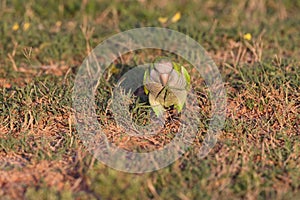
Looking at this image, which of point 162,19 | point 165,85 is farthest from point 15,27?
point 165,85

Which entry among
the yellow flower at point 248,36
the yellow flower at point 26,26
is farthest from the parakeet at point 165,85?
the yellow flower at point 26,26

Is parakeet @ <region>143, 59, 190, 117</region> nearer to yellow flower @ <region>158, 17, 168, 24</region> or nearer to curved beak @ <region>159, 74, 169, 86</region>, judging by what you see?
curved beak @ <region>159, 74, 169, 86</region>

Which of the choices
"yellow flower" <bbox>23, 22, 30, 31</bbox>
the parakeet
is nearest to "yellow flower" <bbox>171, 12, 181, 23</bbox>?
"yellow flower" <bbox>23, 22, 30, 31</bbox>

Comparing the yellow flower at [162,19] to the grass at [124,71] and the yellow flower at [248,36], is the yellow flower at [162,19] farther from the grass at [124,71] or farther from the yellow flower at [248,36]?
the yellow flower at [248,36]

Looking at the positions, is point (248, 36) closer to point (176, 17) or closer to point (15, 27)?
point (176, 17)

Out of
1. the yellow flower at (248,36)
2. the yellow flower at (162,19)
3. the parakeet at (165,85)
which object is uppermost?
the yellow flower at (162,19)

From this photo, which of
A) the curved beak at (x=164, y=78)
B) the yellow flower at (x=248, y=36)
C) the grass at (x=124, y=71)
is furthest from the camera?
the yellow flower at (x=248, y=36)
